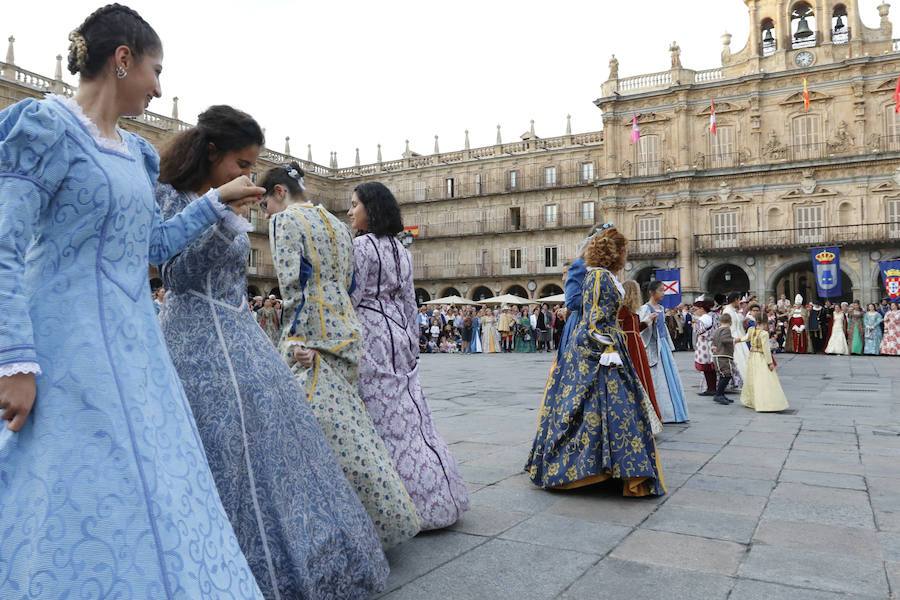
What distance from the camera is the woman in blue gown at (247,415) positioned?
195 cm

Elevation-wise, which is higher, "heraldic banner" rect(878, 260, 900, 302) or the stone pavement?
"heraldic banner" rect(878, 260, 900, 302)

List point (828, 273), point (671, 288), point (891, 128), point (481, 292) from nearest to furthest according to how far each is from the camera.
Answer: point (671, 288) < point (828, 273) < point (891, 128) < point (481, 292)

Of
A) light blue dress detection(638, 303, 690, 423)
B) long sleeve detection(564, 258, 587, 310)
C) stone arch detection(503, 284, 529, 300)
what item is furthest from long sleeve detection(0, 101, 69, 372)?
stone arch detection(503, 284, 529, 300)

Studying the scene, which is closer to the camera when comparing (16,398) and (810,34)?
(16,398)

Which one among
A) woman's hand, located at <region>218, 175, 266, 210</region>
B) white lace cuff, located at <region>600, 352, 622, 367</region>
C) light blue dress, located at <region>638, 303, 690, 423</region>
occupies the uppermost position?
woman's hand, located at <region>218, 175, 266, 210</region>

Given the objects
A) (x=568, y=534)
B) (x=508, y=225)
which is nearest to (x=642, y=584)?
(x=568, y=534)

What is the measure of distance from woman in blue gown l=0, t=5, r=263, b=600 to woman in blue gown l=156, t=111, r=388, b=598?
406 mm

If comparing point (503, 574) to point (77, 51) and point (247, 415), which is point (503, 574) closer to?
point (247, 415)

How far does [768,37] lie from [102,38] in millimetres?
33006

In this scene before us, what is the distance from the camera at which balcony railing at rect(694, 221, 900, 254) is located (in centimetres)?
2581

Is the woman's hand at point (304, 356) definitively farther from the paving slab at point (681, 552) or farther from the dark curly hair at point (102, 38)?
the paving slab at point (681, 552)

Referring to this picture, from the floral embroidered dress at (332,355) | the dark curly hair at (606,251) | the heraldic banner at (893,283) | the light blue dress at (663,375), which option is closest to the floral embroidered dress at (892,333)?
the heraldic banner at (893,283)

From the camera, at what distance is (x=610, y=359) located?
12.3ft

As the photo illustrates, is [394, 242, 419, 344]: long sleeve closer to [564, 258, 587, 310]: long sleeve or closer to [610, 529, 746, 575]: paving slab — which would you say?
[610, 529, 746, 575]: paving slab
